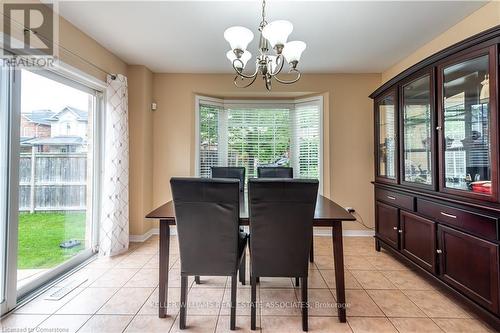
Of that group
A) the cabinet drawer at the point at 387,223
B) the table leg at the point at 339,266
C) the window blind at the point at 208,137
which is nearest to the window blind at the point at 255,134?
the window blind at the point at 208,137

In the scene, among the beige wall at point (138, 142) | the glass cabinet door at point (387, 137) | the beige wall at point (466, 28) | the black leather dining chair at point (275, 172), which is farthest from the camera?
the beige wall at point (138, 142)

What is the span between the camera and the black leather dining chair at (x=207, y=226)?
1.58 m

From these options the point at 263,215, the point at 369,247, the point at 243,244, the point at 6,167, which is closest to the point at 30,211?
the point at 6,167

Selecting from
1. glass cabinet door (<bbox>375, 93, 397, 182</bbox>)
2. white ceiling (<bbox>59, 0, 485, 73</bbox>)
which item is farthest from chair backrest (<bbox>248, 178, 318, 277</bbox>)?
glass cabinet door (<bbox>375, 93, 397, 182</bbox>)

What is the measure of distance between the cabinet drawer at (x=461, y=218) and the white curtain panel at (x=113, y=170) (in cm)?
322

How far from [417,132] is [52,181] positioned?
362 cm

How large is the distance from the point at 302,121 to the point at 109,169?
281 cm

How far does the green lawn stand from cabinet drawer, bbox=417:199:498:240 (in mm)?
3465

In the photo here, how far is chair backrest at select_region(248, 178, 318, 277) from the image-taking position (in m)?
1.57

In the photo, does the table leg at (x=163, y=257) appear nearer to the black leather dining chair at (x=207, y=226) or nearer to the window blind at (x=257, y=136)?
the black leather dining chair at (x=207, y=226)

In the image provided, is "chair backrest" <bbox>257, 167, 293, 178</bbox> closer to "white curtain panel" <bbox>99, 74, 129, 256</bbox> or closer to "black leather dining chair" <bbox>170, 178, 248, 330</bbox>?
"black leather dining chair" <bbox>170, 178, 248, 330</bbox>

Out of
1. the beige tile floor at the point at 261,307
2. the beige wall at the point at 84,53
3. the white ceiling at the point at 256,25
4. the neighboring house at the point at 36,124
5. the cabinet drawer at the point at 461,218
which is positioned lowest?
the beige tile floor at the point at 261,307

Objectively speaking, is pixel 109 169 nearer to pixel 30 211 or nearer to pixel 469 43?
pixel 30 211

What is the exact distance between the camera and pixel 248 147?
4047 millimetres
